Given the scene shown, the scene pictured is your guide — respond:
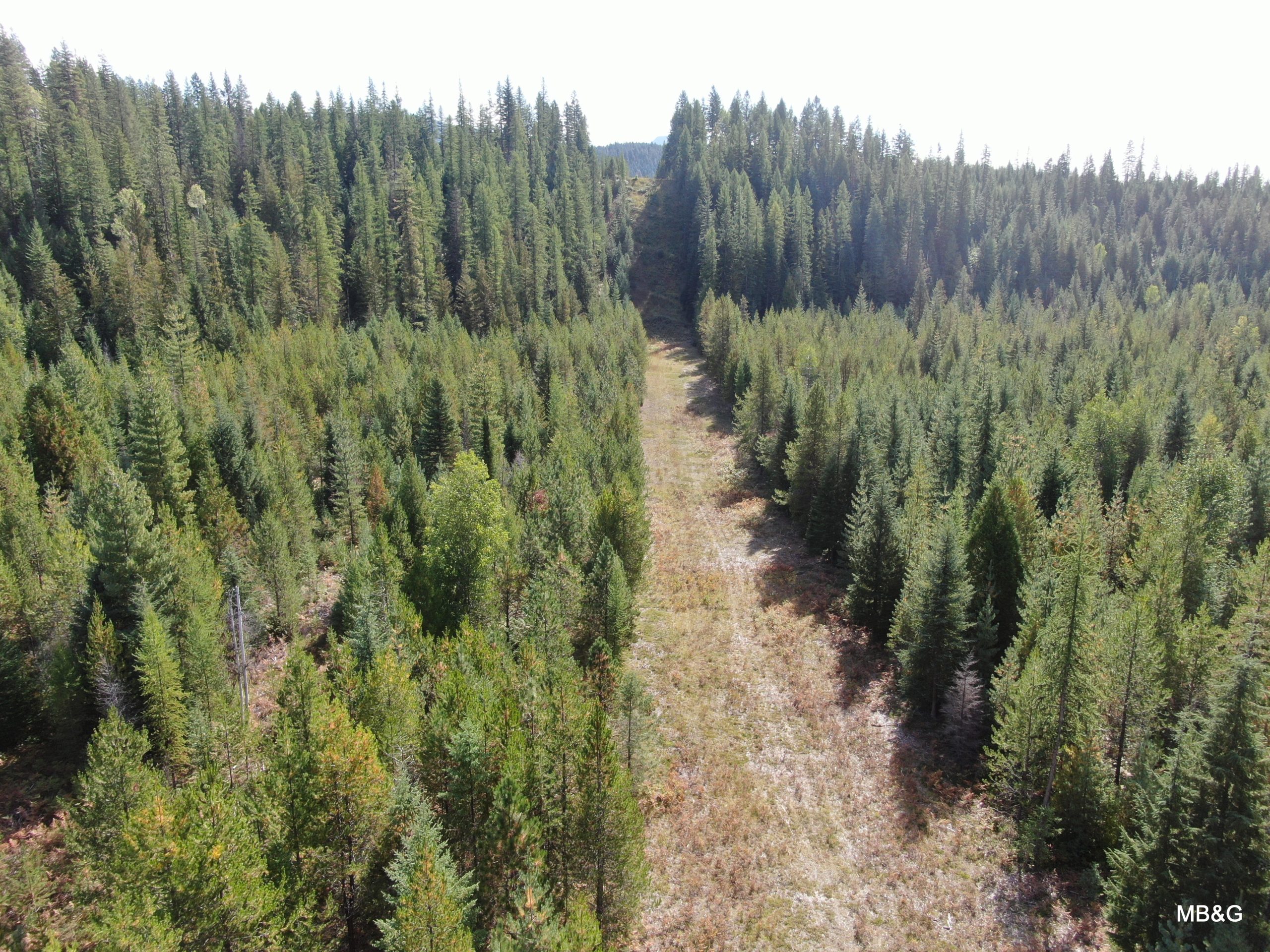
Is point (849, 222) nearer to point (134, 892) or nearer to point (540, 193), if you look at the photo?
point (540, 193)

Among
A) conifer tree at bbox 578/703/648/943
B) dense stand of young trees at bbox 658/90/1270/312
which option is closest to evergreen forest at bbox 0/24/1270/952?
conifer tree at bbox 578/703/648/943

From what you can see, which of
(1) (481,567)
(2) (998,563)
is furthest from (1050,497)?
(1) (481,567)

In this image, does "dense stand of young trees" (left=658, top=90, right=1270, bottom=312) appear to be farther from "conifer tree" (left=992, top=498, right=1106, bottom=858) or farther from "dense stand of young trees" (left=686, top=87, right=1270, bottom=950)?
"conifer tree" (left=992, top=498, right=1106, bottom=858)

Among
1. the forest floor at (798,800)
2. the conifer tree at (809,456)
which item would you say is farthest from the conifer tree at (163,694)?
the conifer tree at (809,456)

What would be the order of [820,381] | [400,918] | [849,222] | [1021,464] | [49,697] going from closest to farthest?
[400,918]
[49,697]
[1021,464]
[820,381]
[849,222]

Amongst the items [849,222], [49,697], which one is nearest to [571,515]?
[49,697]

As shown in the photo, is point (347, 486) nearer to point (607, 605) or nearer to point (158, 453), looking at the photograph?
point (158, 453)

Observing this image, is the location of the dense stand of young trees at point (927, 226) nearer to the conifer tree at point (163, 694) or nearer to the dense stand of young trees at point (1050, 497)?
the dense stand of young trees at point (1050, 497)
